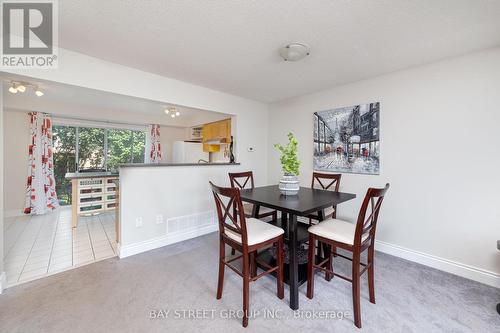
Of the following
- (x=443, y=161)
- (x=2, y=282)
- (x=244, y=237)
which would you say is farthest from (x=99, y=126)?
(x=443, y=161)

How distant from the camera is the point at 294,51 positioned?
197 centimetres

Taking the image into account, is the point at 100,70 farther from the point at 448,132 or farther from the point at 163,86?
the point at 448,132

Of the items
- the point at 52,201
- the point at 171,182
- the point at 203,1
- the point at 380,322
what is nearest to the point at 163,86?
the point at 171,182

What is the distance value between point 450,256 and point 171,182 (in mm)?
3455

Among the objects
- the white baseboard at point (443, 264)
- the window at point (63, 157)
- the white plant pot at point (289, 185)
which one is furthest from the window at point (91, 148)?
the white baseboard at point (443, 264)

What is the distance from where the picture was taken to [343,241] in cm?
158

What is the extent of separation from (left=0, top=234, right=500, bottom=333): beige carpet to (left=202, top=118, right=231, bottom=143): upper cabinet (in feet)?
8.00

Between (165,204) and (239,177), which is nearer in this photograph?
(165,204)

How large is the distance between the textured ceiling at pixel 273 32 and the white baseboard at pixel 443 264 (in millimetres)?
2197

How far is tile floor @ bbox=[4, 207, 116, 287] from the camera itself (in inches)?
87.7

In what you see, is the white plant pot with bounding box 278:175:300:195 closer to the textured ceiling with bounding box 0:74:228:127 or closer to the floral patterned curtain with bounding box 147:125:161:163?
the textured ceiling with bounding box 0:74:228:127

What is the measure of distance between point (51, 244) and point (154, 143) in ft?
10.5

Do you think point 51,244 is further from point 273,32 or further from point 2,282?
point 273,32

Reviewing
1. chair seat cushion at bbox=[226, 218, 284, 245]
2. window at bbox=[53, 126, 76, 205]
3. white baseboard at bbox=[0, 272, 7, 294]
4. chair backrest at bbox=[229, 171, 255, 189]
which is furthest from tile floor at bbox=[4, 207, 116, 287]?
chair seat cushion at bbox=[226, 218, 284, 245]
